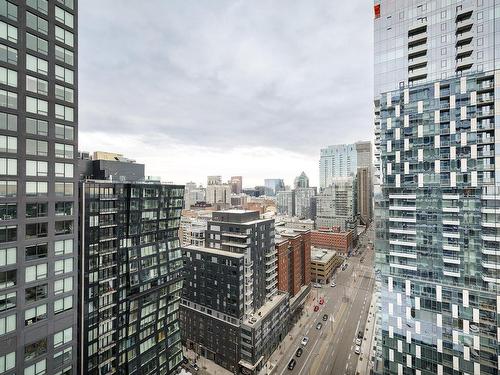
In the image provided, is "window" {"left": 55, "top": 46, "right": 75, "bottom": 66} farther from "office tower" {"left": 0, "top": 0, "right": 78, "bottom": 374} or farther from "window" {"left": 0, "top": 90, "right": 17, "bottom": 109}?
"window" {"left": 0, "top": 90, "right": 17, "bottom": 109}

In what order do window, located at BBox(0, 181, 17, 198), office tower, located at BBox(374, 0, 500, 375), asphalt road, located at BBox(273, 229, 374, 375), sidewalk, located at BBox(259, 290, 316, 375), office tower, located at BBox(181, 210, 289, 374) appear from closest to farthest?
window, located at BBox(0, 181, 17, 198), office tower, located at BBox(374, 0, 500, 375), asphalt road, located at BBox(273, 229, 374, 375), office tower, located at BBox(181, 210, 289, 374), sidewalk, located at BBox(259, 290, 316, 375)

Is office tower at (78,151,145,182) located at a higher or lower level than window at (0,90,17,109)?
lower

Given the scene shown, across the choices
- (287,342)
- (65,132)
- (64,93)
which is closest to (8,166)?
(65,132)

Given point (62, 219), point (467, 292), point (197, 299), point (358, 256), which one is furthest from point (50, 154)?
point (358, 256)

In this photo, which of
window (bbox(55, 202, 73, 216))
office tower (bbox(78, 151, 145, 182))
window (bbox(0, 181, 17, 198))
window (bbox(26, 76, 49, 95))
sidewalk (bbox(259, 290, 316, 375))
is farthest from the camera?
sidewalk (bbox(259, 290, 316, 375))

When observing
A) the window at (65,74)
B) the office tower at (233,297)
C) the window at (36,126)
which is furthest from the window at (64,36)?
the office tower at (233,297)

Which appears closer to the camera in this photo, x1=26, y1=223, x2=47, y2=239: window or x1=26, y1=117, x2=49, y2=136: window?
x1=26, y1=117, x2=49, y2=136: window

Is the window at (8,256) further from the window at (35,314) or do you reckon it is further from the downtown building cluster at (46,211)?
the window at (35,314)

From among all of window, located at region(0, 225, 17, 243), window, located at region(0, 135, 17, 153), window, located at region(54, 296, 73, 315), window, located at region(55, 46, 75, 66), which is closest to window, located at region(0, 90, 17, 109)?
window, located at region(0, 135, 17, 153)
